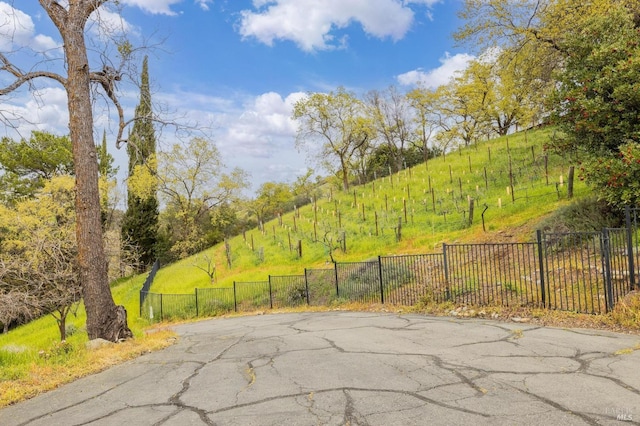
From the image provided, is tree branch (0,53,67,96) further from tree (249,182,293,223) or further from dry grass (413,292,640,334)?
tree (249,182,293,223)

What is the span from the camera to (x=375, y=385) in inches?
183

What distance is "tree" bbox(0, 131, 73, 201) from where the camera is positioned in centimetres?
4062

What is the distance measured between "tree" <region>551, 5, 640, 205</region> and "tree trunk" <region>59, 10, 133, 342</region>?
487 inches

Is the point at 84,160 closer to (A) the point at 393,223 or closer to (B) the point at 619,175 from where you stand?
(B) the point at 619,175

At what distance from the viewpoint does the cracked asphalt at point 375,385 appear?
3831 mm

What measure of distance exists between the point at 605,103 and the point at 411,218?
13949 mm

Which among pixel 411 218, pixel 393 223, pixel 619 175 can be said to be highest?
pixel 619 175

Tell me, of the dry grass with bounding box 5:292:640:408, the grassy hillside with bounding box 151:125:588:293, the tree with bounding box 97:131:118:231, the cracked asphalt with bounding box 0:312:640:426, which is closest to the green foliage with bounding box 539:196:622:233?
the grassy hillside with bounding box 151:125:588:293

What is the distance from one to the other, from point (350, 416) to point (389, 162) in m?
61.0

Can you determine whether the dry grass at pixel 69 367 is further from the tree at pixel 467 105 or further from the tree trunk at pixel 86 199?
the tree at pixel 467 105

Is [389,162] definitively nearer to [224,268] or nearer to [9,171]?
[224,268]

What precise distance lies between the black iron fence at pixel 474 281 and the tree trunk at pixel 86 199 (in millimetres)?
8036

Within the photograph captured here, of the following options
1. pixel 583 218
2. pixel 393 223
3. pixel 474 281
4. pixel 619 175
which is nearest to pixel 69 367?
pixel 474 281

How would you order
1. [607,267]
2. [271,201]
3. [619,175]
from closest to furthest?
[607,267] < [619,175] < [271,201]
